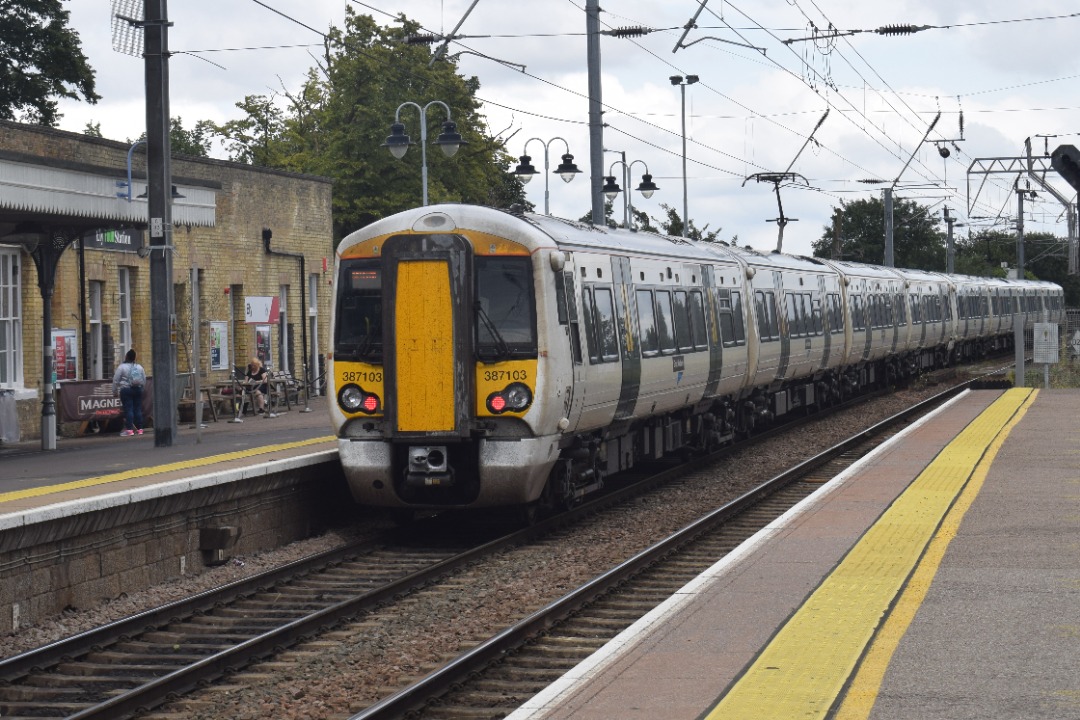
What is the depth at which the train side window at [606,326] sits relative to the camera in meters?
16.2

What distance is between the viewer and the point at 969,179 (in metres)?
49.2

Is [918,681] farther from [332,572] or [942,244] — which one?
[942,244]

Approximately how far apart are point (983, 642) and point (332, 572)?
21.5 feet

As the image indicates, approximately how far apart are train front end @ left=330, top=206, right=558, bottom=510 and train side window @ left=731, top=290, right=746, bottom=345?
Result: 9.44 metres

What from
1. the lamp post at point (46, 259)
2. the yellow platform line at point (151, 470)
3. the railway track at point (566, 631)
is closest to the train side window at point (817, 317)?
the yellow platform line at point (151, 470)

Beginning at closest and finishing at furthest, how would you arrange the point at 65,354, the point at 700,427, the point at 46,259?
the point at 700,427
the point at 46,259
the point at 65,354

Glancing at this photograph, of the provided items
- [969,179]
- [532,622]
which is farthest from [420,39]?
[969,179]

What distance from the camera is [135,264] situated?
30.3 meters

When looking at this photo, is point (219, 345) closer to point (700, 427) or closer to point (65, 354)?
point (65, 354)

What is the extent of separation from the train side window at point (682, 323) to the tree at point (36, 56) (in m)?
27.4

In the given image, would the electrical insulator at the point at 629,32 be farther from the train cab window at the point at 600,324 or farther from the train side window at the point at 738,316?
the train cab window at the point at 600,324

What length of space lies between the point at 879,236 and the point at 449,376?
88918 mm

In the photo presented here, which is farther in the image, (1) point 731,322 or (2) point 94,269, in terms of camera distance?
(2) point 94,269

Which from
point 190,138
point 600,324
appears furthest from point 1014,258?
point 600,324
